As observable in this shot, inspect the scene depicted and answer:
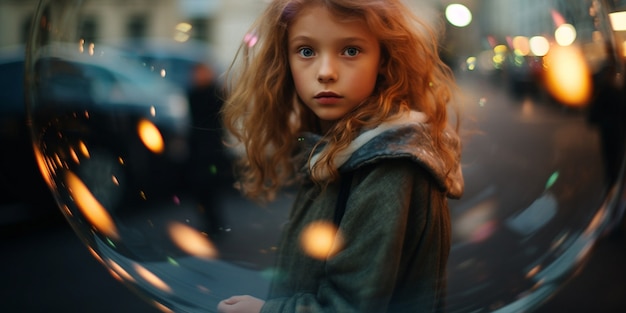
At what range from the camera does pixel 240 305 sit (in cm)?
129

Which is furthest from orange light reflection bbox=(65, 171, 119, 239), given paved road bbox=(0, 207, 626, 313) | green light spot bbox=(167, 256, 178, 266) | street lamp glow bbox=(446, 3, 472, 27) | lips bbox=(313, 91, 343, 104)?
paved road bbox=(0, 207, 626, 313)

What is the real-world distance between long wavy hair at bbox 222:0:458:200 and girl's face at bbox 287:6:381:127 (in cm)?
1

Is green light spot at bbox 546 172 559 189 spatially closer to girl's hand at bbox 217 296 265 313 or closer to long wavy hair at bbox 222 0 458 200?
long wavy hair at bbox 222 0 458 200

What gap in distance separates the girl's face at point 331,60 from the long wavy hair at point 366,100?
0.05 feet

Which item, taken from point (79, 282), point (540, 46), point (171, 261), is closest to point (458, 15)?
point (540, 46)

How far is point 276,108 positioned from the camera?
4.47ft

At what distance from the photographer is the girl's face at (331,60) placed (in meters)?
1.15

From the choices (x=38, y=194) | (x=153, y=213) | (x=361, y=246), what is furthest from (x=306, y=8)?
(x=38, y=194)

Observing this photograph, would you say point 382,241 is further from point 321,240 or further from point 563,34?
point 563,34

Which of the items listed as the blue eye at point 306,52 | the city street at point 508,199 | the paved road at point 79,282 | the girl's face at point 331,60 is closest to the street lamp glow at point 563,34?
the city street at point 508,199

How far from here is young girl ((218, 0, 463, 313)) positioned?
1.11m

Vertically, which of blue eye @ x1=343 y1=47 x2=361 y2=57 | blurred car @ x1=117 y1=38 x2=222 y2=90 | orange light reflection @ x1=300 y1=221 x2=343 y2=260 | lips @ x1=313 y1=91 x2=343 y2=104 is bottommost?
orange light reflection @ x1=300 y1=221 x2=343 y2=260

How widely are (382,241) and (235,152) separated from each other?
0.37 metres

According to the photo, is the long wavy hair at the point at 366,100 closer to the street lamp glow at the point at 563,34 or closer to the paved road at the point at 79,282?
the street lamp glow at the point at 563,34
